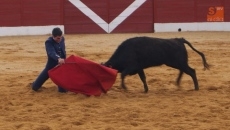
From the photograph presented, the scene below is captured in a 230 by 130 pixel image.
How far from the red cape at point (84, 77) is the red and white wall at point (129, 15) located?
33.6 ft

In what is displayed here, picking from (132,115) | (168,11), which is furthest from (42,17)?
(132,115)

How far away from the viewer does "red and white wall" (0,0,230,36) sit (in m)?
17.7

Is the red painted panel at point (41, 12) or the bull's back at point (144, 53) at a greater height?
the bull's back at point (144, 53)

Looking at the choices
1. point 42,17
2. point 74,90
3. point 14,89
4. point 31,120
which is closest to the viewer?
point 31,120

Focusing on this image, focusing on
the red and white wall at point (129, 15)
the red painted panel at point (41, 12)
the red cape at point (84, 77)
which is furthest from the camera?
the red and white wall at point (129, 15)

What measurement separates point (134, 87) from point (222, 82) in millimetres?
1294

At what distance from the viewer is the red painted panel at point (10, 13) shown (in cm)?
1730

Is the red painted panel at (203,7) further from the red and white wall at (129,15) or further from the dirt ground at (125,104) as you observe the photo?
the dirt ground at (125,104)

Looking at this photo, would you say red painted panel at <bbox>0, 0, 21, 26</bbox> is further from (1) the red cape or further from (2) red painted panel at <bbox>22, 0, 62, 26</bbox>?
(1) the red cape

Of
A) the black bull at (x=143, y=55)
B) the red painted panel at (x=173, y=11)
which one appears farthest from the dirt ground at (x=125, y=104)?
the red painted panel at (x=173, y=11)

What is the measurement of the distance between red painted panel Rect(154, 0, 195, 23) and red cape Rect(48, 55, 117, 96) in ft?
35.5

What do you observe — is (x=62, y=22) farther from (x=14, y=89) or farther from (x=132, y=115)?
(x=132, y=115)

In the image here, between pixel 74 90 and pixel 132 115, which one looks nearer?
pixel 132 115

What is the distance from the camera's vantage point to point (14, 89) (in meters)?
7.94
